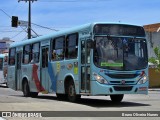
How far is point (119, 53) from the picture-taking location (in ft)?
55.7

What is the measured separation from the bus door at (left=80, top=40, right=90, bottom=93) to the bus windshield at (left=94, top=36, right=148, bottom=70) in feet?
1.67

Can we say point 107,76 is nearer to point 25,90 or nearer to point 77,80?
point 77,80

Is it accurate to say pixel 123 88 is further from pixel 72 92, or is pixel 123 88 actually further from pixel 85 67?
pixel 72 92

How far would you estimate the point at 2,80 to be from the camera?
44938 mm

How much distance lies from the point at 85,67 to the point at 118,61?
138 cm

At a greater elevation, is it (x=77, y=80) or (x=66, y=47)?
(x=66, y=47)

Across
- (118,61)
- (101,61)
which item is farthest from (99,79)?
(118,61)

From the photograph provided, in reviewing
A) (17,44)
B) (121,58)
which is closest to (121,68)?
(121,58)

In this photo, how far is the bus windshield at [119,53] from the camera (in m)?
16.8

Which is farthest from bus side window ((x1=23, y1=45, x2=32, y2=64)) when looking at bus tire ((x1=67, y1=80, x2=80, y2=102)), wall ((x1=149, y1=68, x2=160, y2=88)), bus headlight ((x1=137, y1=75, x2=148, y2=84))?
wall ((x1=149, y1=68, x2=160, y2=88))

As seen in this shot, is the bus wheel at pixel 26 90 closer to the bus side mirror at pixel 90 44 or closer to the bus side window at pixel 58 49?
the bus side window at pixel 58 49

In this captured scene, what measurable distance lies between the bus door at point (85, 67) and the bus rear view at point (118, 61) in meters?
0.42

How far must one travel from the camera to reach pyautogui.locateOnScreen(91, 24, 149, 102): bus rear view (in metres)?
16.7

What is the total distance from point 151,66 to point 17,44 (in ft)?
77.2
